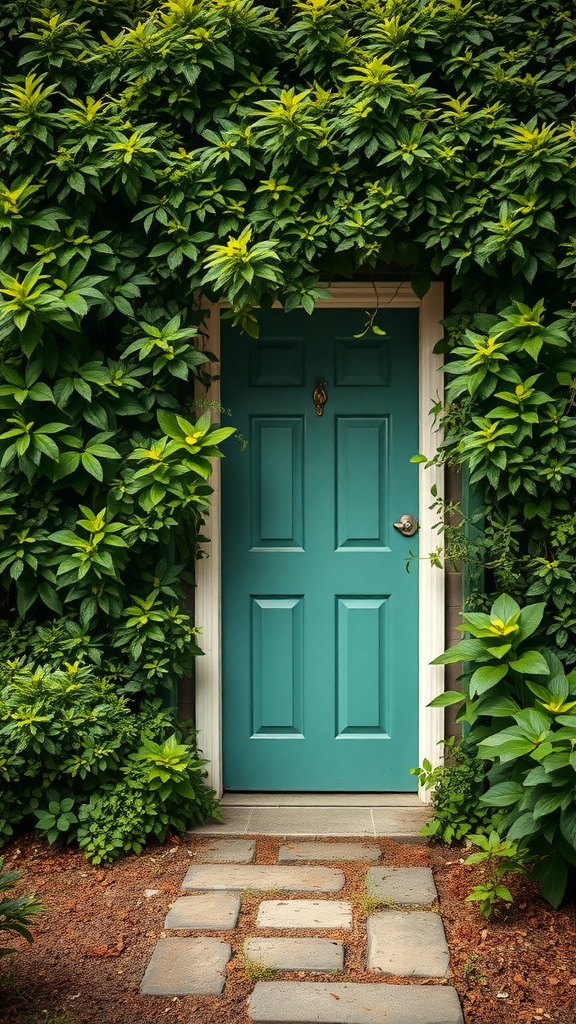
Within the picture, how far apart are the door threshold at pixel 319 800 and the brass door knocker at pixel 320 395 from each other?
5.55ft

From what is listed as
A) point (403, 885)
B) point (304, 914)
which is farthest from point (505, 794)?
point (304, 914)

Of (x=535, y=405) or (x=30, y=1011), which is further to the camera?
(x=535, y=405)

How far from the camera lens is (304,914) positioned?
3004 mm

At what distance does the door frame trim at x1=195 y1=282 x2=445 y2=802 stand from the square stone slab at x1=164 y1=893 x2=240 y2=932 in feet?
2.55

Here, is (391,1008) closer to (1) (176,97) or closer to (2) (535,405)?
(2) (535,405)

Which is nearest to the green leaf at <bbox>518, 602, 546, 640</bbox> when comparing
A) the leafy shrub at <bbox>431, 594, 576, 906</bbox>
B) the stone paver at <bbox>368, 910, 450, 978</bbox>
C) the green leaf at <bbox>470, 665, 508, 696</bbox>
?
the leafy shrub at <bbox>431, 594, 576, 906</bbox>

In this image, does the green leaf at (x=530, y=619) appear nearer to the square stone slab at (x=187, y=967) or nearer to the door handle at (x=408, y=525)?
the door handle at (x=408, y=525)

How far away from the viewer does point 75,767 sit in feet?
11.0

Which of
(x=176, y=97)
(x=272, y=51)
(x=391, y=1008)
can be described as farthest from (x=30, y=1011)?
(x=272, y=51)

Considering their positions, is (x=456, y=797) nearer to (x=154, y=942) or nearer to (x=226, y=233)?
(x=154, y=942)

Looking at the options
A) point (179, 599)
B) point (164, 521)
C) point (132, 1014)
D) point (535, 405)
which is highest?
point (535, 405)

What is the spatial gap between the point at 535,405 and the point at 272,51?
1.71 m

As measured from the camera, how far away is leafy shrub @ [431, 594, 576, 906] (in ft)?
9.17

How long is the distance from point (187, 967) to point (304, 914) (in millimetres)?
474
